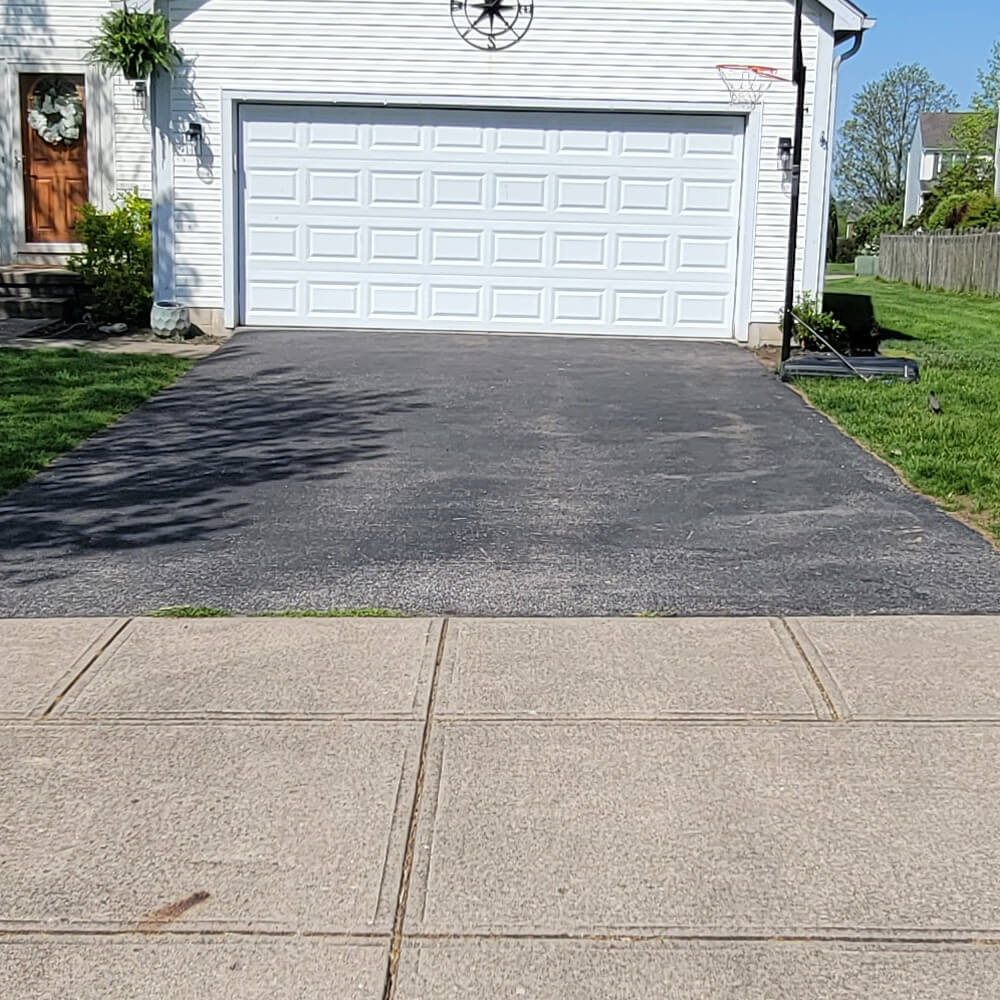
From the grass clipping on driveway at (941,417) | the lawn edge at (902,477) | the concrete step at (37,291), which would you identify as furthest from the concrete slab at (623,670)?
the concrete step at (37,291)

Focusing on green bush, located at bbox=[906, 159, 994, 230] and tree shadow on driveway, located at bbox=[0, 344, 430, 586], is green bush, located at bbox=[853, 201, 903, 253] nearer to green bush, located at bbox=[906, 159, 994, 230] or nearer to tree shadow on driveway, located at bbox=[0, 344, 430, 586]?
green bush, located at bbox=[906, 159, 994, 230]

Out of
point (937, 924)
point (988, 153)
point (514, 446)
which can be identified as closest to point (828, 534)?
point (514, 446)

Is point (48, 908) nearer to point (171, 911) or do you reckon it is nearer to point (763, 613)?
point (171, 911)

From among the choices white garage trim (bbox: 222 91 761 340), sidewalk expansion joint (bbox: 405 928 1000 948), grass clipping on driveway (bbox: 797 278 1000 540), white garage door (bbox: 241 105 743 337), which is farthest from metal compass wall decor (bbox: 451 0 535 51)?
sidewalk expansion joint (bbox: 405 928 1000 948)

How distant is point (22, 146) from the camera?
15.3 metres

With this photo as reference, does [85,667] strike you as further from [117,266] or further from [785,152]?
[785,152]

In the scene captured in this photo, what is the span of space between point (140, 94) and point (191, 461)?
24.5 ft

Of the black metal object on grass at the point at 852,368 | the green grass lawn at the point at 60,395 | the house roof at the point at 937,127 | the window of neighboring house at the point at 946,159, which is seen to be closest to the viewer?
the green grass lawn at the point at 60,395

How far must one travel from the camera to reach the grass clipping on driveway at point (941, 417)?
→ 7.16 m

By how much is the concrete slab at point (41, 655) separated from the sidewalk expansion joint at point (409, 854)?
47.9 inches

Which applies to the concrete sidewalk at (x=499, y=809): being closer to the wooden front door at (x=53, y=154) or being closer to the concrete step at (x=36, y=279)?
the concrete step at (x=36, y=279)

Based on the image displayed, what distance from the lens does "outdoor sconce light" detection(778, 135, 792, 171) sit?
13398mm

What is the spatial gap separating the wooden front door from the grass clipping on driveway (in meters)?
9.13

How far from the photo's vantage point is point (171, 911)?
297 cm
